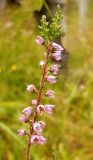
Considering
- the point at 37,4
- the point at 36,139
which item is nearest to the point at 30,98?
the point at 37,4

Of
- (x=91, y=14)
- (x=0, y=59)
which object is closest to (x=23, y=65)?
(x=0, y=59)

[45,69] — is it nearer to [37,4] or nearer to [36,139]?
[36,139]

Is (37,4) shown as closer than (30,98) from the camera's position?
Yes

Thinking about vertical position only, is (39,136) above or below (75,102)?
below

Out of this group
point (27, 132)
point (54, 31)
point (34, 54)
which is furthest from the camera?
point (34, 54)

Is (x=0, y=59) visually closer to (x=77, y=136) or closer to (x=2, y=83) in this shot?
(x=2, y=83)

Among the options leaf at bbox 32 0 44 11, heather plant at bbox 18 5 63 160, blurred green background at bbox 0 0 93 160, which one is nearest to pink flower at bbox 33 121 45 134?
heather plant at bbox 18 5 63 160

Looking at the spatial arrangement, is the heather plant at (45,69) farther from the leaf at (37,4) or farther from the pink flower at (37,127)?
the leaf at (37,4)

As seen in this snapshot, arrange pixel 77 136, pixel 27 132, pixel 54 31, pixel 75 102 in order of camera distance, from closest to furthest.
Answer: pixel 54 31 → pixel 27 132 → pixel 77 136 → pixel 75 102
